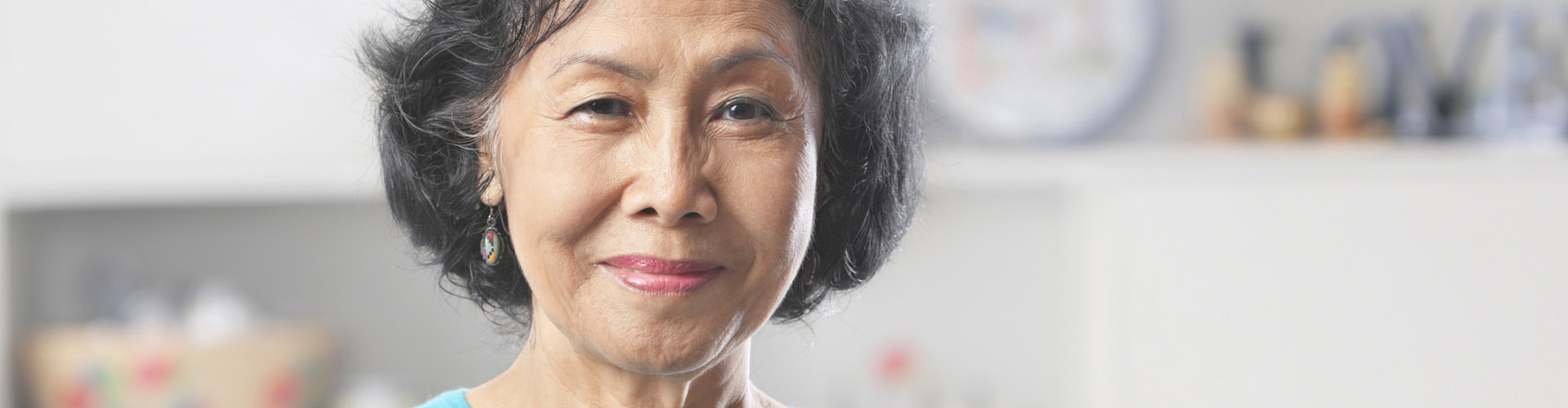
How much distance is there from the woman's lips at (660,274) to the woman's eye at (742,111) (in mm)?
62

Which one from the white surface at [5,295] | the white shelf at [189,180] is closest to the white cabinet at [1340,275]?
the white shelf at [189,180]

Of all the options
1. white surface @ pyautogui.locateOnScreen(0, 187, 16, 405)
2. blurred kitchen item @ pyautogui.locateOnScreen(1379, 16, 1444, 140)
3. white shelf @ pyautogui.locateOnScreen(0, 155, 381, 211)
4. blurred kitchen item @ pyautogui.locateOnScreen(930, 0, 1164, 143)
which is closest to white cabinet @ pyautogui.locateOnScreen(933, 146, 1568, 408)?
blurred kitchen item @ pyautogui.locateOnScreen(1379, 16, 1444, 140)

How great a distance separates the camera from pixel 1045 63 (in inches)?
75.0

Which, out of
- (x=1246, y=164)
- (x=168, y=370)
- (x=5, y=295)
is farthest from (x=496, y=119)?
(x=5, y=295)

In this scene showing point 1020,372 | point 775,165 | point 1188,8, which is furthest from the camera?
point 1020,372

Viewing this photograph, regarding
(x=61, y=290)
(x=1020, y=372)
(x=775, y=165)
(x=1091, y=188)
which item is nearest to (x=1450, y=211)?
(x=1091, y=188)

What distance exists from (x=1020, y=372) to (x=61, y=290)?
1579 millimetres

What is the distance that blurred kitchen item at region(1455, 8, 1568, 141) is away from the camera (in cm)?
169

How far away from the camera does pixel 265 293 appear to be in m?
2.08

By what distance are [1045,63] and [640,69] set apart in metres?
1.47

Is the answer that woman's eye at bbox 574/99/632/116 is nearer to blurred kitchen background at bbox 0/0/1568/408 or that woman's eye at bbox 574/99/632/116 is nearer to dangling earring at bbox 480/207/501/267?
dangling earring at bbox 480/207/501/267

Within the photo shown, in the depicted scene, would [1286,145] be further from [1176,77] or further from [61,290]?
[61,290]

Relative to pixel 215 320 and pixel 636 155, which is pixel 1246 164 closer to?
pixel 636 155

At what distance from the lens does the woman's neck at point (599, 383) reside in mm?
588
